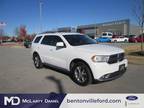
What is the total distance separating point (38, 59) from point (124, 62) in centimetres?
465

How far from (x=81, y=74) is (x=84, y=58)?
2.17ft

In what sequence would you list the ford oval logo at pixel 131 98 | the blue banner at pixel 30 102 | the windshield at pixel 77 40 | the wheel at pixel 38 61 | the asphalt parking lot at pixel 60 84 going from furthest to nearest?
the wheel at pixel 38 61 < the windshield at pixel 77 40 < the asphalt parking lot at pixel 60 84 < the ford oval logo at pixel 131 98 < the blue banner at pixel 30 102

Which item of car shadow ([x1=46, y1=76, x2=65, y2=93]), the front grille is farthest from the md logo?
the front grille

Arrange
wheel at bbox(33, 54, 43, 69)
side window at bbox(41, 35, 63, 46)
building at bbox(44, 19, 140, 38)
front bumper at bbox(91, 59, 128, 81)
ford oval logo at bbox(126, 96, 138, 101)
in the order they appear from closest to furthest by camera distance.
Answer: ford oval logo at bbox(126, 96, 138, 101) → front bumper at bbox(91, 59, 128, 81) → side window at bbox(41, 35, 63, 46) → wheel at bbox(33, 54, 43, 69) → building at bbox(44, 19, 140, 38)

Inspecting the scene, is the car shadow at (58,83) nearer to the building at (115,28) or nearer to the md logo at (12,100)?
the md logo at (12,100)

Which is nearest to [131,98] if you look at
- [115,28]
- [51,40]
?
[51,40]

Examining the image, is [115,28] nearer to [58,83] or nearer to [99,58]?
[58,83]

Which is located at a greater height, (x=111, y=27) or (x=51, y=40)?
(x=111, y=27)

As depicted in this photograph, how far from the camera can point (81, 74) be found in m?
6.59

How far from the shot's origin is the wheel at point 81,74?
6.27 m

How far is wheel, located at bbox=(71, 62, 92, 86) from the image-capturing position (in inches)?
247

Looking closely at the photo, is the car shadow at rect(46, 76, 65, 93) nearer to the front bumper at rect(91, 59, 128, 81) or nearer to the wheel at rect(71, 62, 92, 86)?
the wheel at rect(71, 62, 92, 86)

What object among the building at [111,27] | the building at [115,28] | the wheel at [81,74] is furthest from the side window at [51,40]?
the building at [111,27]

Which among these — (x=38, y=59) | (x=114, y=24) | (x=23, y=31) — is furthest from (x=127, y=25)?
(x=38, y=59)
